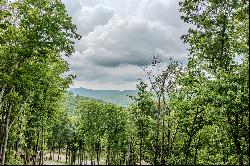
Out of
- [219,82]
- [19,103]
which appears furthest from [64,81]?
[219,82]

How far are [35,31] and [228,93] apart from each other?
50.7ft

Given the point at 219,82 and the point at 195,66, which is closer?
the point at 219,82

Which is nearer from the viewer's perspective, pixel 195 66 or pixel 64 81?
pixel 195 66

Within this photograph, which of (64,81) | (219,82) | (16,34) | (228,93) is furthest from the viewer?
(64,81)

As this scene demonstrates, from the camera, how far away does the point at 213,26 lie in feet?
89.9

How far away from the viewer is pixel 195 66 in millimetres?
28547

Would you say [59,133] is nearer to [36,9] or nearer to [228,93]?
[36,9]

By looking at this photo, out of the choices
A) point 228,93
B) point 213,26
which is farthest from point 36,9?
point 228,93

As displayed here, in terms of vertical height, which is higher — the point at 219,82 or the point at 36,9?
the point at 36,9

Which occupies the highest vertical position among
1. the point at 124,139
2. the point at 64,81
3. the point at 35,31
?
the point at 35,31

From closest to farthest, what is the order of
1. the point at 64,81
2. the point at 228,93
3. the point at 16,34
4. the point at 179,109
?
1. the point at 228,93
2. the point at 16,34
3. the point at 179,109
4. the point at 64,81

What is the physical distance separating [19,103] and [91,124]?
5080 centimetres

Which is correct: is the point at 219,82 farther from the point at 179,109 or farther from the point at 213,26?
the point at 179,109

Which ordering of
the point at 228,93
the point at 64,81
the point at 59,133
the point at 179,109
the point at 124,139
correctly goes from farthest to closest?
1. the point at 59,133
2. the point at 124,139
3. the point at 64,81
4. the point at 179,109
5. the point at 228,93
